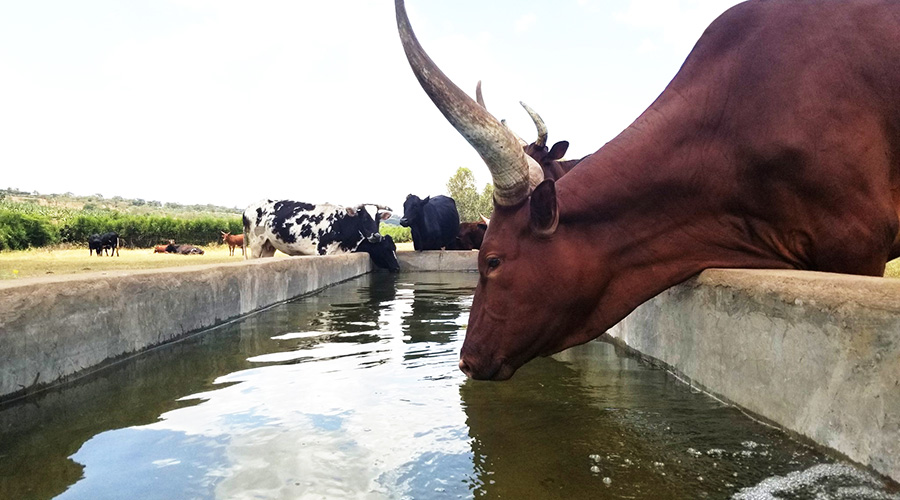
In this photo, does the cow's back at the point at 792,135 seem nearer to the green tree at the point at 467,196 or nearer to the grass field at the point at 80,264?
the grass field at the point at 80,264

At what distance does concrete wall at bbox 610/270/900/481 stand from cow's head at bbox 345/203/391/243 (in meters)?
11.3

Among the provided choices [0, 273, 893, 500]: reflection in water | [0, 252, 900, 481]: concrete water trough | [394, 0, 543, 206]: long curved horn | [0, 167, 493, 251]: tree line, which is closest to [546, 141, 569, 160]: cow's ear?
[0, 252, 900, 481]: concrete water trough

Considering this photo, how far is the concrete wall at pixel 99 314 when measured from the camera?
2.97 m

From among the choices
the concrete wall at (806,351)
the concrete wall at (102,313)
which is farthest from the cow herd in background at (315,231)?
the concrete wall at (806,351)

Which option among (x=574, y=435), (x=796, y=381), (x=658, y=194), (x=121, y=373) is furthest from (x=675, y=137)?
(x=121, y=373)

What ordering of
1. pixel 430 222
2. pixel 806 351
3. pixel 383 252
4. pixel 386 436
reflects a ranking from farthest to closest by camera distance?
pixel 430 222
pixel 383 252
pixel 386 436
pixel 806 351

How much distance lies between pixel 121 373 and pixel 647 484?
2889mm

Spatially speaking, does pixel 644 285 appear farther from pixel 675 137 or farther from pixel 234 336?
pixel 234 336

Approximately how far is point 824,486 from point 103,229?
38727 mm

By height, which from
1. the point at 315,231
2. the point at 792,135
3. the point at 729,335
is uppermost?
the point at 792,135

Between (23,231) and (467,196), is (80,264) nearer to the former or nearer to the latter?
(23,231)

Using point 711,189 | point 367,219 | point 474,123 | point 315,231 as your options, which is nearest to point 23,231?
point 315,231

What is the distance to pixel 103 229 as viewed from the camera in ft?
115

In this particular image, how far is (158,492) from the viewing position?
204 cm
